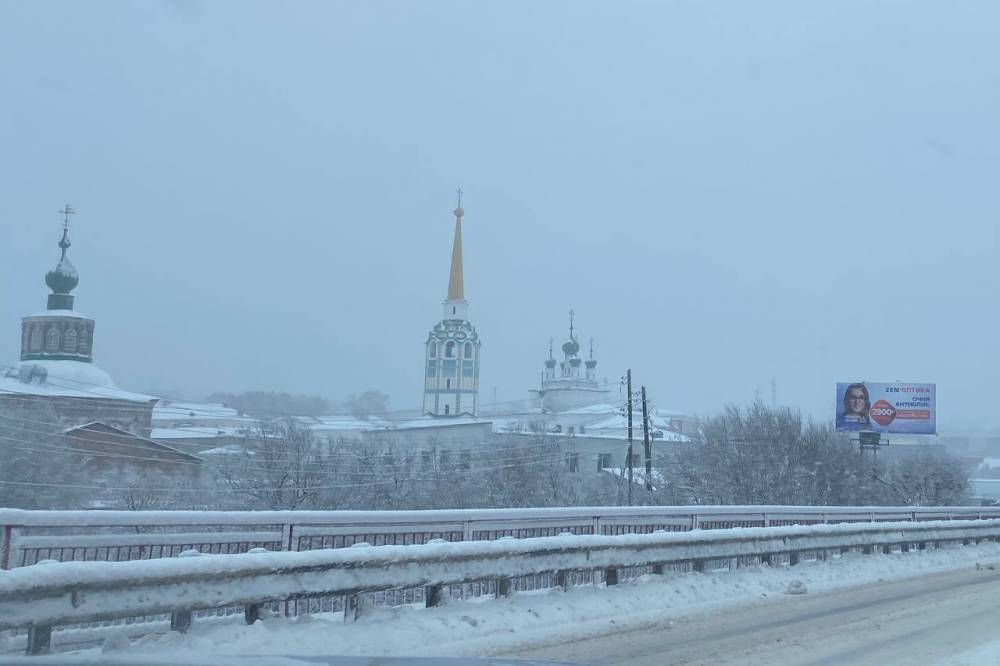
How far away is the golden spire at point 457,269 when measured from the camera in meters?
127

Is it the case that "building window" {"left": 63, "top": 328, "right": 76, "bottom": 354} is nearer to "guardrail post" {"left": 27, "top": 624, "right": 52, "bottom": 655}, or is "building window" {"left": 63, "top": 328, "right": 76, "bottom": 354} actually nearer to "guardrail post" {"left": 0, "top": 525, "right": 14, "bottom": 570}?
"guardrail post" {"left": 0, "top": 525, "right": 14, "bottom": 570}

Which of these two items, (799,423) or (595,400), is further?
(595,400)

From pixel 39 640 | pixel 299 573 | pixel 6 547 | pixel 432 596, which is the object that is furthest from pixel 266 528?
pixel 39 640

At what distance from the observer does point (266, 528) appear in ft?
43.2

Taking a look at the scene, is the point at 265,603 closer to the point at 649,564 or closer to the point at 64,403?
the point at 649,564

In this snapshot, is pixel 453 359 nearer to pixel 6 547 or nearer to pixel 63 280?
pixel 63 280

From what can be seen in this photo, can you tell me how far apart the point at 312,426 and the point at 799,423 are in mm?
32656

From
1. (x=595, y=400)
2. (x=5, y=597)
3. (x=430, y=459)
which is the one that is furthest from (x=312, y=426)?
(x=595, y=400)

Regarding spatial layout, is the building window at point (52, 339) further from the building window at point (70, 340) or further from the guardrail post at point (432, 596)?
the guardrail post at point (432, 596)

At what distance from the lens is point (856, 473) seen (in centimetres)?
5784

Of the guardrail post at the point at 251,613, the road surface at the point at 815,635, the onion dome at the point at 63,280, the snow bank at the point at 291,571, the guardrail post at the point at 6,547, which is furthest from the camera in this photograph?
the onion dome at the point at 63,280

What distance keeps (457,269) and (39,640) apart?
122m

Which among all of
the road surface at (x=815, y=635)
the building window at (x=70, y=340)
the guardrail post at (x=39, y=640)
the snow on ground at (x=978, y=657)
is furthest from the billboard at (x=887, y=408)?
the building window at (x=70, y=340)

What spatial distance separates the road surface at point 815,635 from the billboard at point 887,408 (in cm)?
4106
